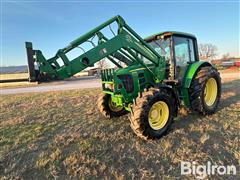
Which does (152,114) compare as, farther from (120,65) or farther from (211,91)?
(211,91)

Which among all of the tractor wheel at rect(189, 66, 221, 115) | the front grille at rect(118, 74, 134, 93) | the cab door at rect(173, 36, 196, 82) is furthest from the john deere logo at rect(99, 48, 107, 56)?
the tractor wheel at rect(189, 66, 221, 115)

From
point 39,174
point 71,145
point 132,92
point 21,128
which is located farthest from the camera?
point 21,128

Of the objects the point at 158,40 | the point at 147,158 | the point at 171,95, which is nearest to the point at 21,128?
the point at 147,158

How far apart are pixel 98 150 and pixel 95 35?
8.21 ft

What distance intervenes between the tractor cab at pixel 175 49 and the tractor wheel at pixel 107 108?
195 centimetres

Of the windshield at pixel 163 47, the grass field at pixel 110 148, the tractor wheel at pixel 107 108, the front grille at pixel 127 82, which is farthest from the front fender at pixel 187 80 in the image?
the tractor wheel at pixel 107 108

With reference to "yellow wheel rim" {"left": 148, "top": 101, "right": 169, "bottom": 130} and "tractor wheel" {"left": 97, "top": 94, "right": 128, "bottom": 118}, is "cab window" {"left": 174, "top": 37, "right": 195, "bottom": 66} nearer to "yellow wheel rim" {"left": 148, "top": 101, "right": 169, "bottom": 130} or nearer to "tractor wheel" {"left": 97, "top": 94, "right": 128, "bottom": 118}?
"yellow wheel rim" {"left": 148, "top": 101, "right": 169, "bottom": 130}

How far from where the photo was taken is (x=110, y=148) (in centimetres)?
389

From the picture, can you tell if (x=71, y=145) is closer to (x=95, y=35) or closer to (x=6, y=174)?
(x=6, y=174)

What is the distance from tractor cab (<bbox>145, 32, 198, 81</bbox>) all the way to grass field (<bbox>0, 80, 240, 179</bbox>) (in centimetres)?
139

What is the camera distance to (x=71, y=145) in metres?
4.13

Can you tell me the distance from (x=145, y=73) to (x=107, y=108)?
163cm

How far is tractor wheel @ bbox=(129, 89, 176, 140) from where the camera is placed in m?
4.01

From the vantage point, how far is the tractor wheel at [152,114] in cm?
401
